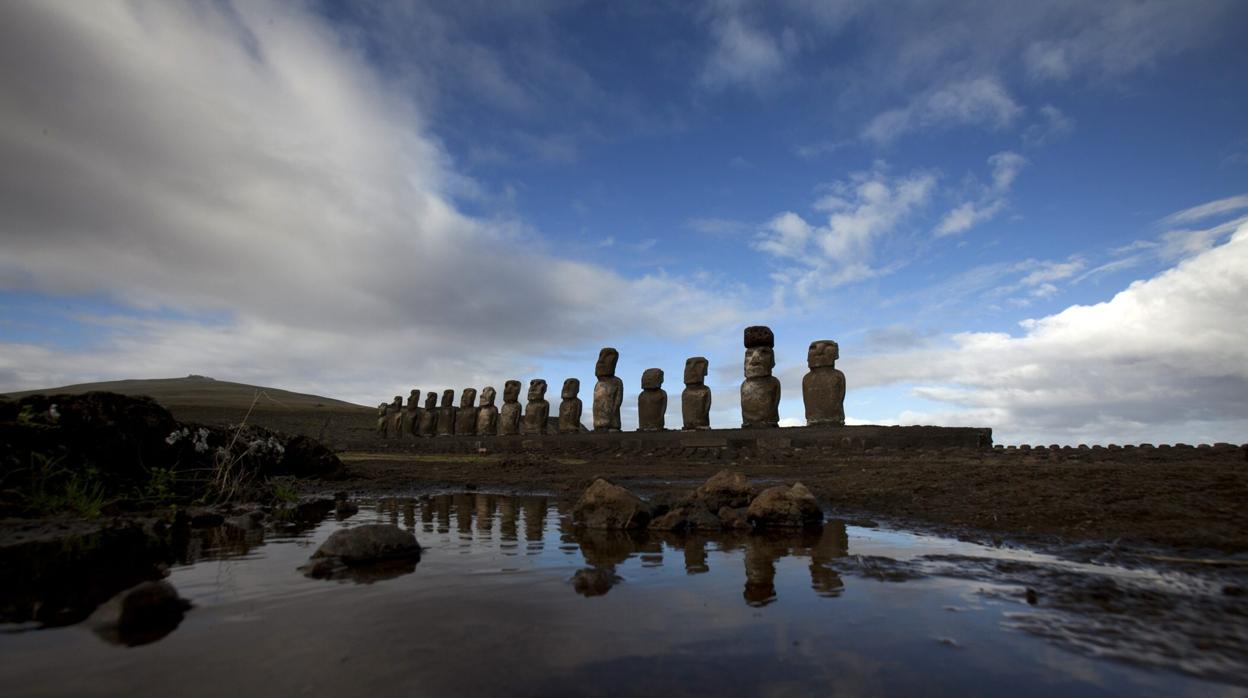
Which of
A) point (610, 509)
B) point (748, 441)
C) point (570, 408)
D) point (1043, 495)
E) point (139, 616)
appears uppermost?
point (570, 408)

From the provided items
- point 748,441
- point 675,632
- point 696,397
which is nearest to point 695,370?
point 696,397

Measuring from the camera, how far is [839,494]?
6.09 meters

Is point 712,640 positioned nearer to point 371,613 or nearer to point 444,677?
A: point 444,677

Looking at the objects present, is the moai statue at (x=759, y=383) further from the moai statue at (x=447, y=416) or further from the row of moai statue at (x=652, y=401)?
the moai statue at (x=447, y=416)

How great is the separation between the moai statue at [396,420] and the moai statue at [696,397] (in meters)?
20.0

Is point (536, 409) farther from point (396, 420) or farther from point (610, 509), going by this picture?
point (610, 509)

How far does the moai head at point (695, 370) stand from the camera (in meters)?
16.2

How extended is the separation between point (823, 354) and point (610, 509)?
33.3 ft

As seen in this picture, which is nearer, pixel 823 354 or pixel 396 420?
pixel 823 354

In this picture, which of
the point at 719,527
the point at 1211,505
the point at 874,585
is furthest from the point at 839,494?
the point at 874,585

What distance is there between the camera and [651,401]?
17.0 m

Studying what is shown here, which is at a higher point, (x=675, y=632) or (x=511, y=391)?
(x=511, y=391)

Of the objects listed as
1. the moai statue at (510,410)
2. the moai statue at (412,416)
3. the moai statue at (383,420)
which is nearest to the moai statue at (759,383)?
the moai statue at (510,410)

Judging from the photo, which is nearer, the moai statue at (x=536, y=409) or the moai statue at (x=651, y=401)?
the moai statue at (x=651, y=401)
